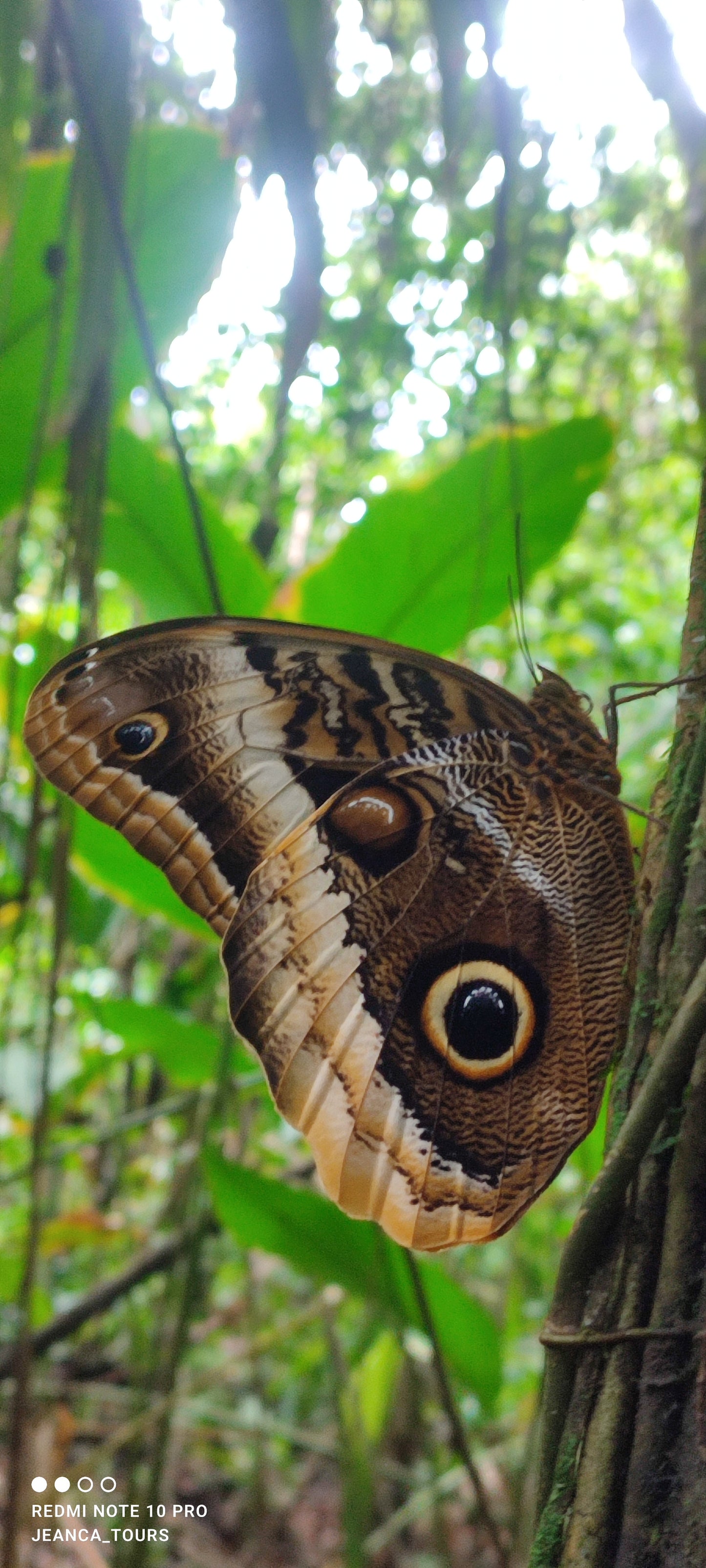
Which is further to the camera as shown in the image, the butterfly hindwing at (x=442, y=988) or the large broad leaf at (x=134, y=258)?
the large broad leaf at (x=134, y=258)

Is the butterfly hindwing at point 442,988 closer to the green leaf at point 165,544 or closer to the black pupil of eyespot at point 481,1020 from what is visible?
the black pupil of eyespot at point 481,1020

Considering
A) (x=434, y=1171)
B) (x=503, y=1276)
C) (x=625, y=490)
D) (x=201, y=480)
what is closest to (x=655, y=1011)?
(x=434, y=1171)

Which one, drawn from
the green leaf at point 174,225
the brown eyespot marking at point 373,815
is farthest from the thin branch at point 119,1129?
the green leaf at point 174,225

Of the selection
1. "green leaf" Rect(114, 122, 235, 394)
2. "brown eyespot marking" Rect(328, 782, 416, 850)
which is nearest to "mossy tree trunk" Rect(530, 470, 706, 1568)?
"brown eyespot marking" Rect(328, 782, 416, 850)

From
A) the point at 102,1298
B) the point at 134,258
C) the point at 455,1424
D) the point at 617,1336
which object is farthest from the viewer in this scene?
the point at 102,1298

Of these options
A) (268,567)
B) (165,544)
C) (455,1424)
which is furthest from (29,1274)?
(268,567)

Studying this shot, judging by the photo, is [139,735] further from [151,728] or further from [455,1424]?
[455,1424]
